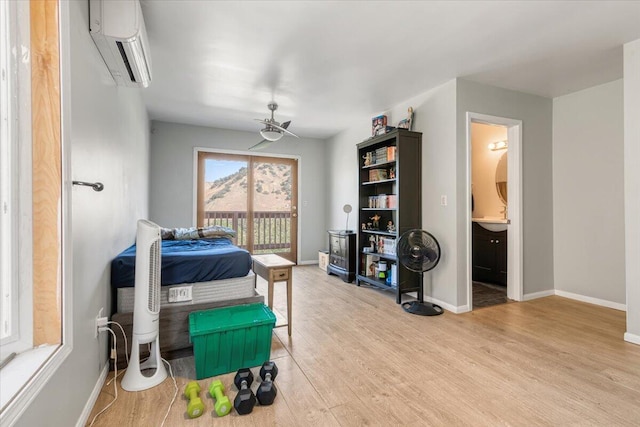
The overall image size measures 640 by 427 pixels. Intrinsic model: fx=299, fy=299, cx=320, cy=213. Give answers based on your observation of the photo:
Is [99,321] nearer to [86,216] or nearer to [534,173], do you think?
[86,216]

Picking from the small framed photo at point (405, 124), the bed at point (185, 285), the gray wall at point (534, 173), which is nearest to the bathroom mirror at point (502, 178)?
the gray wall at point (534, 173)

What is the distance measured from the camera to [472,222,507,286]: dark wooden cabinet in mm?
3926

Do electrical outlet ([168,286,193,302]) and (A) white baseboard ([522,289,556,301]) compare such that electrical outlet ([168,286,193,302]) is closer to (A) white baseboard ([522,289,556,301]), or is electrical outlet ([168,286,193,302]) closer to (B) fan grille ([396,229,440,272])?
(B) fan grille ([396,229,440,272])

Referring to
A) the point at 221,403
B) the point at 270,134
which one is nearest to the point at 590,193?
the point at 270,134

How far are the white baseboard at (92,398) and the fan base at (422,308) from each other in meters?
2.57

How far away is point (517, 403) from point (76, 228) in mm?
2401

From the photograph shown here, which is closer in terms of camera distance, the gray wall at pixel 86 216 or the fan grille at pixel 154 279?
the gray wall at pixel 86 216

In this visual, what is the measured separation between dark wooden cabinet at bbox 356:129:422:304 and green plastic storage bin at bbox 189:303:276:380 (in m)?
1.87

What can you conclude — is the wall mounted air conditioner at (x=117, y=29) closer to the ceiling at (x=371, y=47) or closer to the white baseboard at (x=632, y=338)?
the ceiling at (x=371, y=47)

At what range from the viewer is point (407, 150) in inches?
136

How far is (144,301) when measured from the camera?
1.78 m

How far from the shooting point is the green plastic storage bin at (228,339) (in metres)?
1.85

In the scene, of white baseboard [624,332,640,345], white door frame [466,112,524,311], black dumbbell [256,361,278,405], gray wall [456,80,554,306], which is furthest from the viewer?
white door frame [466,112,524,311]

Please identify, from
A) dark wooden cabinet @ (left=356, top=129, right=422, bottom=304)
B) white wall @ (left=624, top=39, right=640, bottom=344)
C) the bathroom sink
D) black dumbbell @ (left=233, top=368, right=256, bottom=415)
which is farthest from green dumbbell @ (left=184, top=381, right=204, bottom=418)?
the bathroom sink
